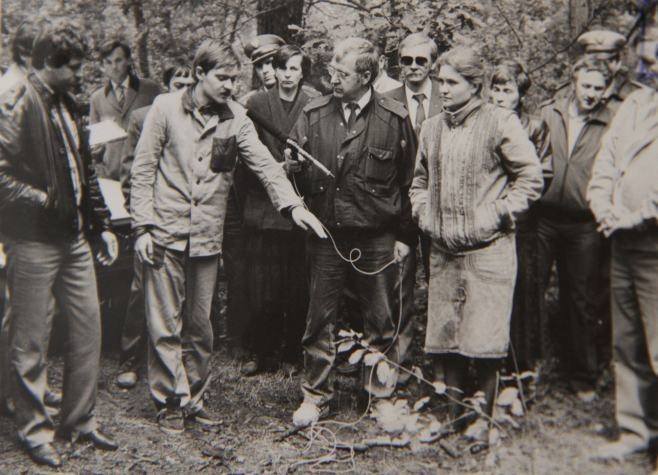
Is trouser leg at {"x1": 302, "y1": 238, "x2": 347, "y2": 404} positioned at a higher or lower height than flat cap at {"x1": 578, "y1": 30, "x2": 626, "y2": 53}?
lower

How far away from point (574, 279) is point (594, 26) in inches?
87.4

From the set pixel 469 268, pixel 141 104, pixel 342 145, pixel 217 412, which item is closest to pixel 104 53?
pixel 141 104

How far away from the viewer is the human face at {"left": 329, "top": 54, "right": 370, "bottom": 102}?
4820mm

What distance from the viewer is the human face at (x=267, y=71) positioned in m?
6.03

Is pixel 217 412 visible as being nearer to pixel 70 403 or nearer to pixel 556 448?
pixel 70 403

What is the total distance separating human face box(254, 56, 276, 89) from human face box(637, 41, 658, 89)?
277 centimetres

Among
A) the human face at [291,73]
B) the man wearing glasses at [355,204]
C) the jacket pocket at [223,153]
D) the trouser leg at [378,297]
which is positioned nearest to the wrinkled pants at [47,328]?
the jacket pocket at [223,153]

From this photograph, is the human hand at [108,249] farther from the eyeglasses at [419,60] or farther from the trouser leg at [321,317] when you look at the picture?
the eyeglasses at [419,60]

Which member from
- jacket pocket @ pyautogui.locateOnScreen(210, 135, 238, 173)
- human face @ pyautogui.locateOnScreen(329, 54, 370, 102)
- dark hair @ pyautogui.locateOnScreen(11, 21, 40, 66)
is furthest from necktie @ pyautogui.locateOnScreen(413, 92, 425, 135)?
dark hair @ pyautogui.locateOnScreen(11, 21, 40, 66)

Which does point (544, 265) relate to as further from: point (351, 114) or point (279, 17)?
point (279, 17)

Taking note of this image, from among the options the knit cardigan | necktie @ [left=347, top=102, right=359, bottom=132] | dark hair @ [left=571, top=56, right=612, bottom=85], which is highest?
dark hair @ [left=571, top=56, right=612, bottom=85]

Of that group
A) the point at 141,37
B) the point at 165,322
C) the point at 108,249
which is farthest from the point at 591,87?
the point at 141,37

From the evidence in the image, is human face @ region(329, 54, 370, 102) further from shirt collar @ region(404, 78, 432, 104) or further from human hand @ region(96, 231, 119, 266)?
human hand @ region(96, 231, 119, 266)

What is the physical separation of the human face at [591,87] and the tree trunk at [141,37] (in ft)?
13.9
